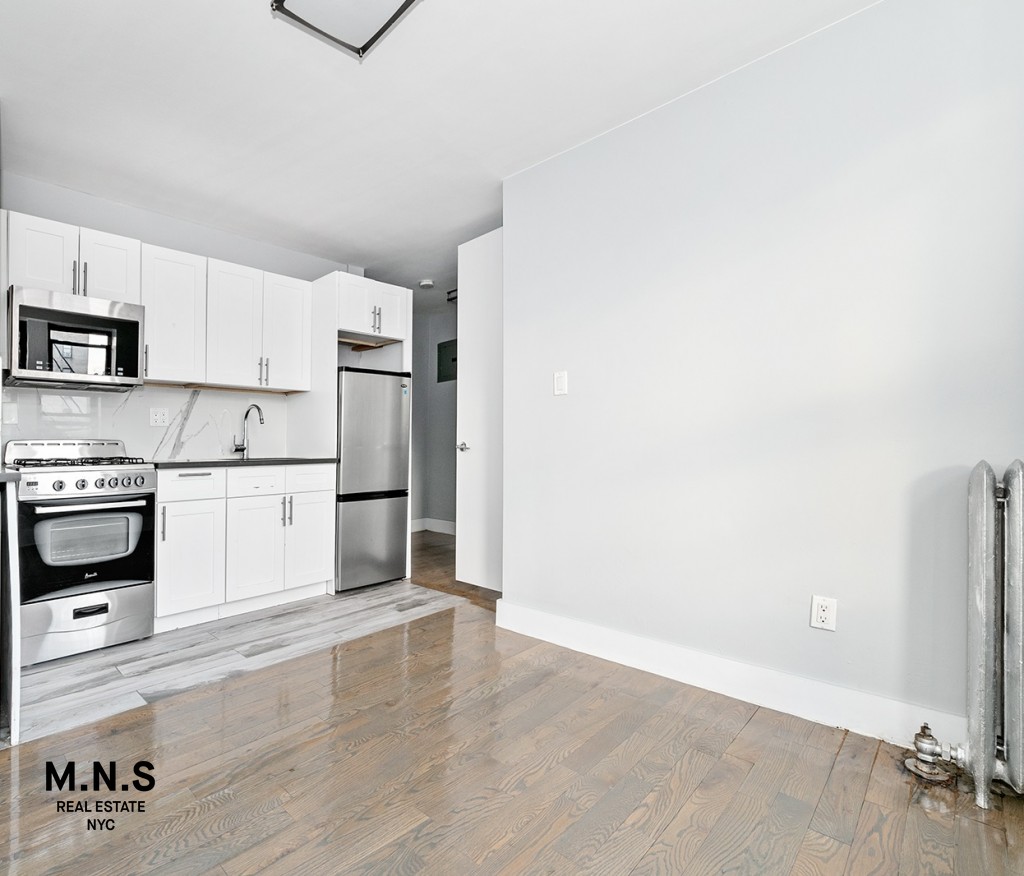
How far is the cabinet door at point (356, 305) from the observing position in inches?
154

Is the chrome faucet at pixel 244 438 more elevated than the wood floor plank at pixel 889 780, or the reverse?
the chrome faucet at pixel 244 438

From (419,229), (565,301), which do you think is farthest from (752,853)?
(419,229)

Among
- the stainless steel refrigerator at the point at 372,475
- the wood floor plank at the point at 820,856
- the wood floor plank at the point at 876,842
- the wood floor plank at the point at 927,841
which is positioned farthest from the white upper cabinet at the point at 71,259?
the wood floor plank at the point at 927,841

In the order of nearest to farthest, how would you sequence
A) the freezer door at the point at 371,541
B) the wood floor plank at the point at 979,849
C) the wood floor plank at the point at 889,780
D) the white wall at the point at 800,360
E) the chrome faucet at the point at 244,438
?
the wood floor plank at the point at 979,849 → the wood floor plank at the point at 889,780 → the white wall at the point at 800,360 → the freezer door at the point at 371,541 → the chrome faucet at the point at 244,438

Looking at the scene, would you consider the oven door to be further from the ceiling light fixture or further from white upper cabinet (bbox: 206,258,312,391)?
the ceiling light fixture

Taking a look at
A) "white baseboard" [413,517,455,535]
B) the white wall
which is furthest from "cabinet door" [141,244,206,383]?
"white baseboard" [413,517,455,535]

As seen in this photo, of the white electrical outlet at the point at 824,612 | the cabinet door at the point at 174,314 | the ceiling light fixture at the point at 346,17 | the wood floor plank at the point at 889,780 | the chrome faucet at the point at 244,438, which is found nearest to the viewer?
the wood floor plank at the point at 889,780

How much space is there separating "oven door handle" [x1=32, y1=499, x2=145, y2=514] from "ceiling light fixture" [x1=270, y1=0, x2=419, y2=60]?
2.36 meters

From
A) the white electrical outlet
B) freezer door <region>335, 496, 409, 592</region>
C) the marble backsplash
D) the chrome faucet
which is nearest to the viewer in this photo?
the white electrical outlet

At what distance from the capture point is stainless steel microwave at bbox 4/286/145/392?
2.80m

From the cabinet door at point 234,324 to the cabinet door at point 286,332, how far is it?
5 cm

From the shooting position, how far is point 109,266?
123 inches

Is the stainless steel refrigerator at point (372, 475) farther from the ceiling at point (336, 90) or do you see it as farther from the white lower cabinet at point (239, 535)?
the ceiling at point (336, 90)

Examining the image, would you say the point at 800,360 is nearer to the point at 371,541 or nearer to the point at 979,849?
the point at 979,849
